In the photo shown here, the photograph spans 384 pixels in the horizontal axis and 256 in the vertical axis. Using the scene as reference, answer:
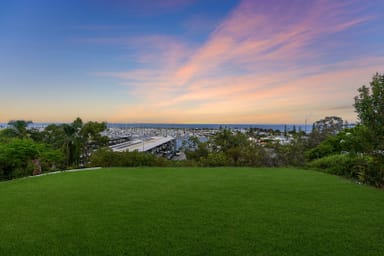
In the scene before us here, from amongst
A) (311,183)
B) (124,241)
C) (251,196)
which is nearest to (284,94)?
(311,183)

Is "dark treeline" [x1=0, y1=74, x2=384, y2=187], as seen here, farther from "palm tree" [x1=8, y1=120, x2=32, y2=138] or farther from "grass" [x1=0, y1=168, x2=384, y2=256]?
"grass" [x1=0, y1=168, x2=384, y2=256]

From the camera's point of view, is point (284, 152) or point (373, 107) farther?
point (284, 152)

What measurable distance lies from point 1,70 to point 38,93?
9.75ft

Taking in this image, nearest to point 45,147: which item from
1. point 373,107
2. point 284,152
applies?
point 284,152

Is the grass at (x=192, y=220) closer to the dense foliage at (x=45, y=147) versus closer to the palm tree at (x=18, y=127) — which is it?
the dense foliage at (x=45, y=147)

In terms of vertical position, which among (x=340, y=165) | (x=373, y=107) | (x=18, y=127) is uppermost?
(x=373, y=107)

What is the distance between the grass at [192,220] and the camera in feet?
8.25

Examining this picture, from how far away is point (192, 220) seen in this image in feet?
10.8

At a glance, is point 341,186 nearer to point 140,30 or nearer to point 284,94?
point 284,94

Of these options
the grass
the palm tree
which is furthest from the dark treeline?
the grass

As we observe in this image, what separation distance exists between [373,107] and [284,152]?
7.47m

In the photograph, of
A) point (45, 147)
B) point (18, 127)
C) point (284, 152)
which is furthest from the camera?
point (18, 127)

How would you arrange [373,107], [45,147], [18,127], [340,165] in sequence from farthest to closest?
[18,127] < [45,147] < [340,165] < [373,107]

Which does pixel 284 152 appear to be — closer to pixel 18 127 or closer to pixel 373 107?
pixel 373 107
